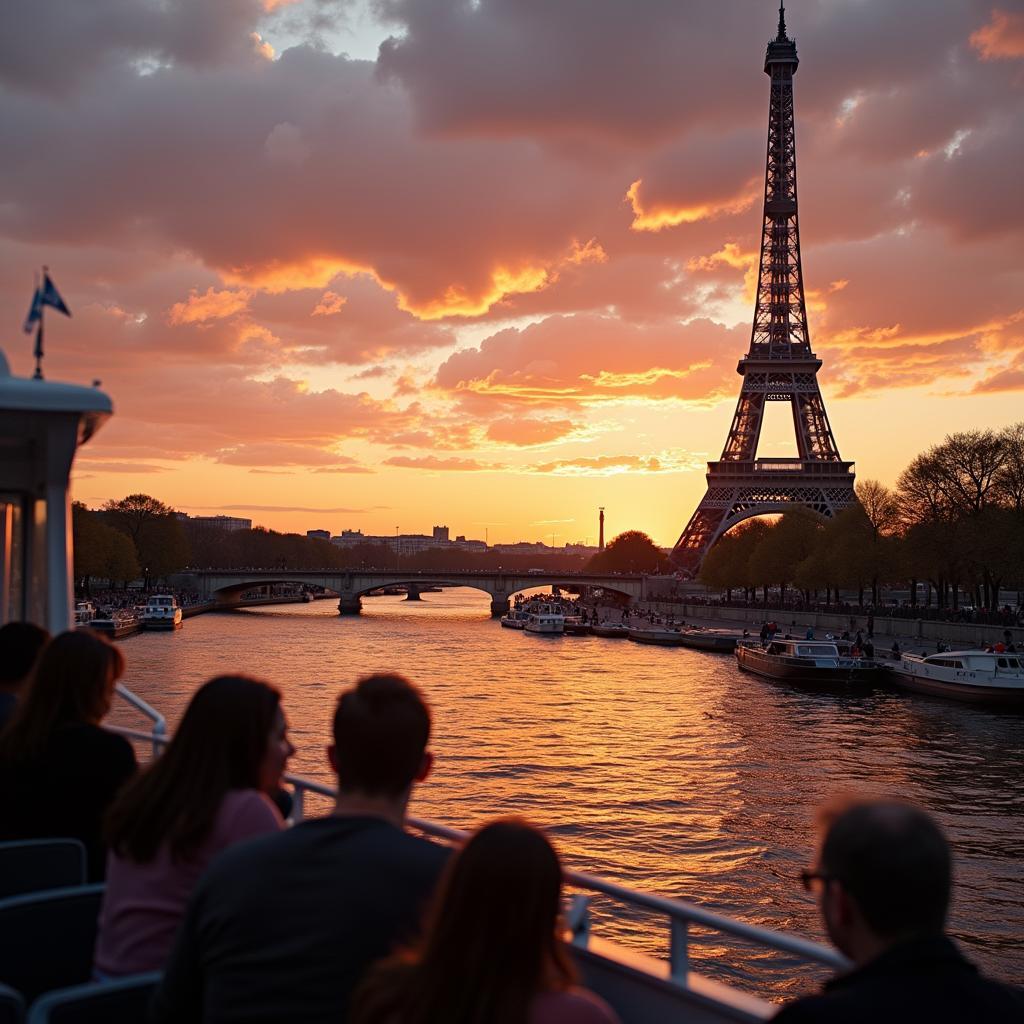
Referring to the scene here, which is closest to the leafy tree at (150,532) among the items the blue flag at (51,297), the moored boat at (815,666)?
the moored boat at (815,666)

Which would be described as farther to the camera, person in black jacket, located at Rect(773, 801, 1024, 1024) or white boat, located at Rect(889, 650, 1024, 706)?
white boat, located at Rect(889, 650, 1024, 706)

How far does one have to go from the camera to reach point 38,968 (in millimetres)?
3215

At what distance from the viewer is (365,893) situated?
93.2 inches

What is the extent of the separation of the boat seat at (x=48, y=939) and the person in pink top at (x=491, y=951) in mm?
1569

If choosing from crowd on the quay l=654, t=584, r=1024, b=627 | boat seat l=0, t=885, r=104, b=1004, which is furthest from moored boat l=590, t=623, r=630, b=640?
boat seat l=0, t=885, r=104, b=1004

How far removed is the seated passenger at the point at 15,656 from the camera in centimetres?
434

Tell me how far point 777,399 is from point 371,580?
38394 mm

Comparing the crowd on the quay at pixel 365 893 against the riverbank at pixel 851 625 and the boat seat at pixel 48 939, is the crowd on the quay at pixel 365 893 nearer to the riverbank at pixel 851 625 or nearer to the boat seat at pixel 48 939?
the boat seat at pixel 48 939

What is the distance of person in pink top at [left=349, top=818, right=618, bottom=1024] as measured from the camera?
6.18ft

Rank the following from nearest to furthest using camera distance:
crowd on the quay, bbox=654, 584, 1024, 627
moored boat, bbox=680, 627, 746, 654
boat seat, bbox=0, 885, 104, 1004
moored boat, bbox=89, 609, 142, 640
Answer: boat seat, bbox=0, 885, 104, 1004 < crowd on the quay, bbox=654, 584, 1024, 627 < moored boat, bbox=680, 627, 746, 654 < moored boat, bbox=89, 609, 142, 640

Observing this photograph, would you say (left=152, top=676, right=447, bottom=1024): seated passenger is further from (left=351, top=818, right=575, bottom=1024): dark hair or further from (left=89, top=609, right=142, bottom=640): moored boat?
(left=89, top=609, right=142, bottom=640): moored boat

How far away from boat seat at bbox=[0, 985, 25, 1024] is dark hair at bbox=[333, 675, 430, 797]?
2.93 feet

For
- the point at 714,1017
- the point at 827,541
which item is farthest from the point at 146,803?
the point at 827,541

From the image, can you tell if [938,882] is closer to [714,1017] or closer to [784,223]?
[714,1017]
